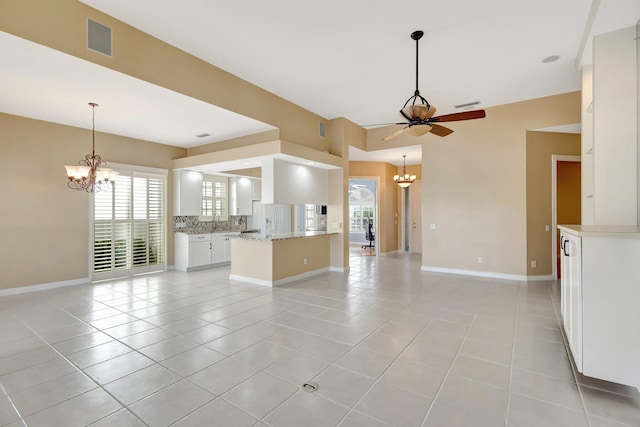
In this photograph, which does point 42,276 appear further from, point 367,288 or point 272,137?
point 367,288

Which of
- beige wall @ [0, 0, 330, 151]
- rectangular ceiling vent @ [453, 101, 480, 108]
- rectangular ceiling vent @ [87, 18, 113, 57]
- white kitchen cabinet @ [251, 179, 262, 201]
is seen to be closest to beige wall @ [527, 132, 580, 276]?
rectangular ceiling vent @ [453, 101, 480, 108]

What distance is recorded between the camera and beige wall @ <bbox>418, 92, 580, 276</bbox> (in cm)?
589

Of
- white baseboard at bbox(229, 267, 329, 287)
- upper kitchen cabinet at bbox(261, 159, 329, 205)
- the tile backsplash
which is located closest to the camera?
white baseboard at bbox(229, 267, 329, 287)

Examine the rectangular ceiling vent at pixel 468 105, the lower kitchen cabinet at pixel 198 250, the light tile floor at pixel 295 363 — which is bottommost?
the light tile floor at pixel 295 363

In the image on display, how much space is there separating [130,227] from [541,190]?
8546mm

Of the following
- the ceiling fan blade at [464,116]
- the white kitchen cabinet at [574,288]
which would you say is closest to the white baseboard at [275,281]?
the ceiling fan blade at [464,116]

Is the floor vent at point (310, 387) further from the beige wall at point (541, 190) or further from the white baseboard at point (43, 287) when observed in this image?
the white baseboard at point (43, 287)

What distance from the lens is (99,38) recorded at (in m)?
3.28

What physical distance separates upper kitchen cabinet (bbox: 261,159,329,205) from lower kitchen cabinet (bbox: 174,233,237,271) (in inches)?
95.8

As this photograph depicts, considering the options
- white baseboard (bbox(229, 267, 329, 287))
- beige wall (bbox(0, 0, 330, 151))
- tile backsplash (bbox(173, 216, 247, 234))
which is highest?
beige wall (bbox(0, 0, 330, 151))

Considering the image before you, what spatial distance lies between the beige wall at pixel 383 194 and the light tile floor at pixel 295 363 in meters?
4.69

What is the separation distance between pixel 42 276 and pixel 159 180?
2.86m

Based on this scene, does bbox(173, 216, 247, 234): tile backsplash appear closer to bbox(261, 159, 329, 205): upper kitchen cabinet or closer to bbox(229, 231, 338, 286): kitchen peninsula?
bbox(229, 231, 338, 286): kitchen peninsula

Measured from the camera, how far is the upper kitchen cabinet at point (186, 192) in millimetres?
7273
